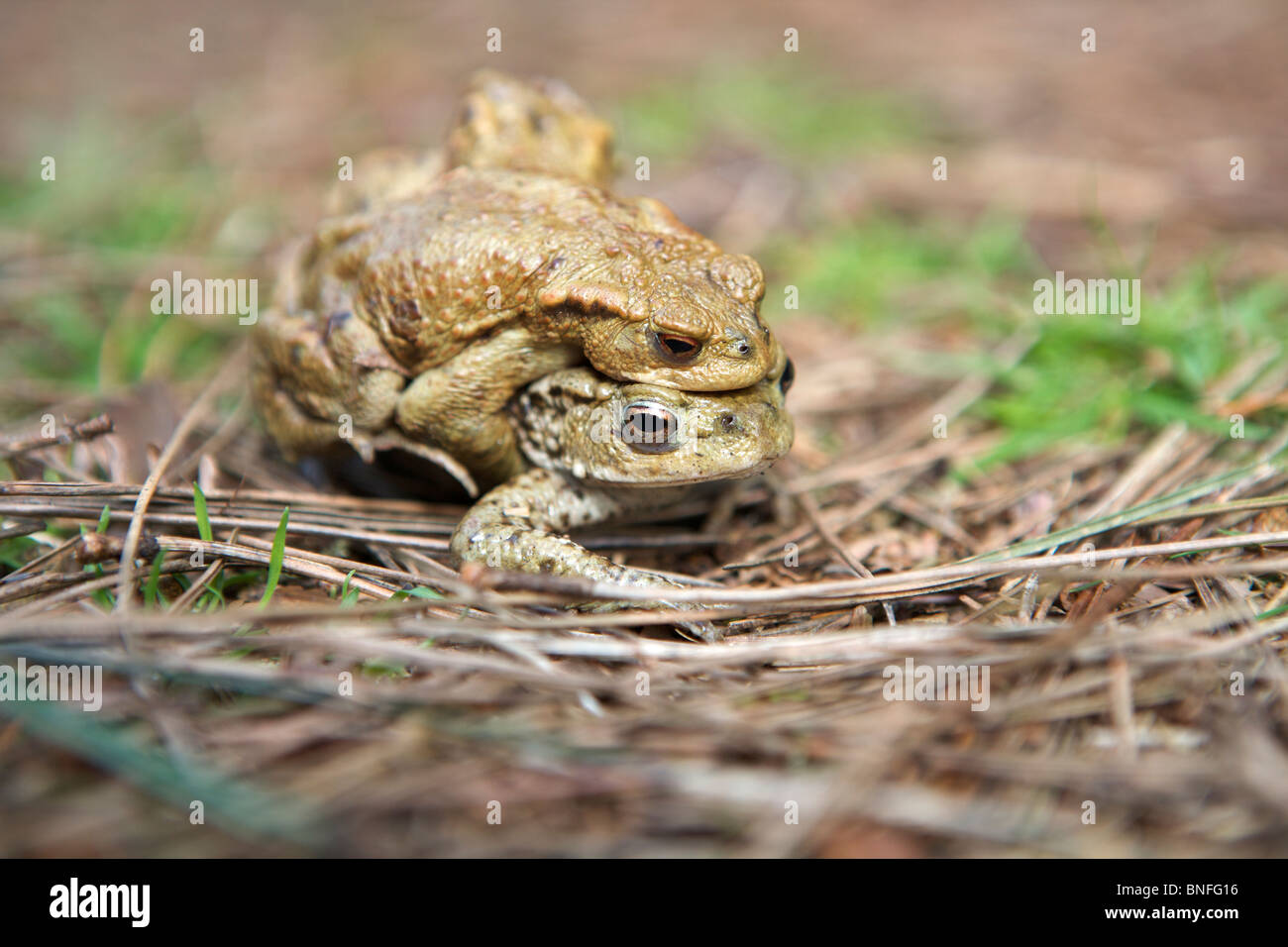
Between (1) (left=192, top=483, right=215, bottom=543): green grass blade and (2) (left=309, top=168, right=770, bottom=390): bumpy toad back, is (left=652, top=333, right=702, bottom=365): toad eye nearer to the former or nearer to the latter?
(2) (left=309, top=168, right=770, bottom=390): bumpy toad back

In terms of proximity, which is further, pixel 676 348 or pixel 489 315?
pixel 489 315

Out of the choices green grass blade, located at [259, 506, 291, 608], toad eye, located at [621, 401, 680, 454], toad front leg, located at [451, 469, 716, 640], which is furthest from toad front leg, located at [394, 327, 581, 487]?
green grass blade, located at [259, 506, 291, 608]

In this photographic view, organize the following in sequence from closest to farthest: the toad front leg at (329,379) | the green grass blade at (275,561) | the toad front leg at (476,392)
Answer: the green grass blade at (275,561)
the toad front leg at (476,392)
the toad front leg at (329,379)

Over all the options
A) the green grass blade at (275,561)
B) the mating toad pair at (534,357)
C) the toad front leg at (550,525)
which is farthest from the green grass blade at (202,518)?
the toad front leg at (550,525)

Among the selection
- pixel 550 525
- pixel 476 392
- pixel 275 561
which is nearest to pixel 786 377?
pixel 550 525

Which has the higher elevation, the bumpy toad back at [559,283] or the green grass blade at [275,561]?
the bumpy toad back at [559,283]

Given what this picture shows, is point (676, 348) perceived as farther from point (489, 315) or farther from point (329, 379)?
point (329, 379)

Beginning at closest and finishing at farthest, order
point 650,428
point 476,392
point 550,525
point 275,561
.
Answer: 1. point 275,561
2. point 650,428
3. point 476,392
4. point 550,525

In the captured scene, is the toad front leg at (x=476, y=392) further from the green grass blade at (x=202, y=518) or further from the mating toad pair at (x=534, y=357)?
the green grass blade at (x=202, y=518)
